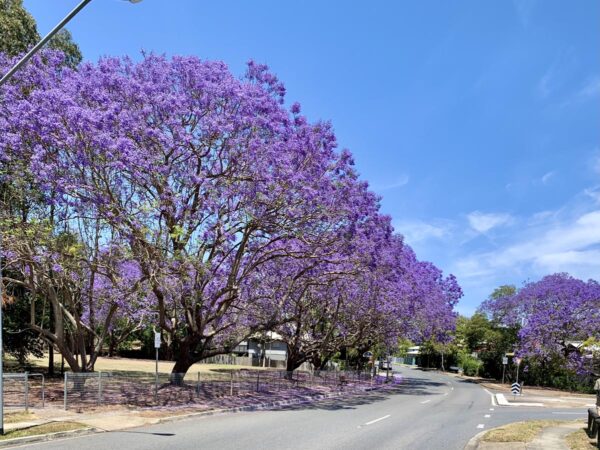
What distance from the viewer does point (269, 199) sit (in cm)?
1989

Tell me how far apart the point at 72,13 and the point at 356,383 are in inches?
1401

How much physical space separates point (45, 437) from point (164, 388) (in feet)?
32.6

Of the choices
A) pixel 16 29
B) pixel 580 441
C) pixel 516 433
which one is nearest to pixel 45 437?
pixel 516 433

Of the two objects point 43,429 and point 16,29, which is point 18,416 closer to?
point 43,429

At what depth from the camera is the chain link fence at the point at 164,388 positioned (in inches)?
701

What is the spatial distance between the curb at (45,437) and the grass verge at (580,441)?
1154 centimetres

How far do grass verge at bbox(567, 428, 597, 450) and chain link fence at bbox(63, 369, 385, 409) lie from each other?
12.9 meters

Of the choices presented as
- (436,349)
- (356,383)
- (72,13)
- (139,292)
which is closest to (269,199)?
(139,292)

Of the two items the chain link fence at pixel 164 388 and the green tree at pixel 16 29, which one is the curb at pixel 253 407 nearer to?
the chain link fence at pixel 164 388

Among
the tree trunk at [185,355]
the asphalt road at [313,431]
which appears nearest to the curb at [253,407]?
the asphalt road at [313,431]

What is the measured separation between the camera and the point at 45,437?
12188mm

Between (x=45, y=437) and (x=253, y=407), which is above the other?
(x=45, y=437)

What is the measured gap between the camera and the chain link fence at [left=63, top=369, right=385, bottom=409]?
17812 millimetres

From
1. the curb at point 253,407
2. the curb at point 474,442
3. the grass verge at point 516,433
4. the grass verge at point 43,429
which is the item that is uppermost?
the grass verge at point 43,429
